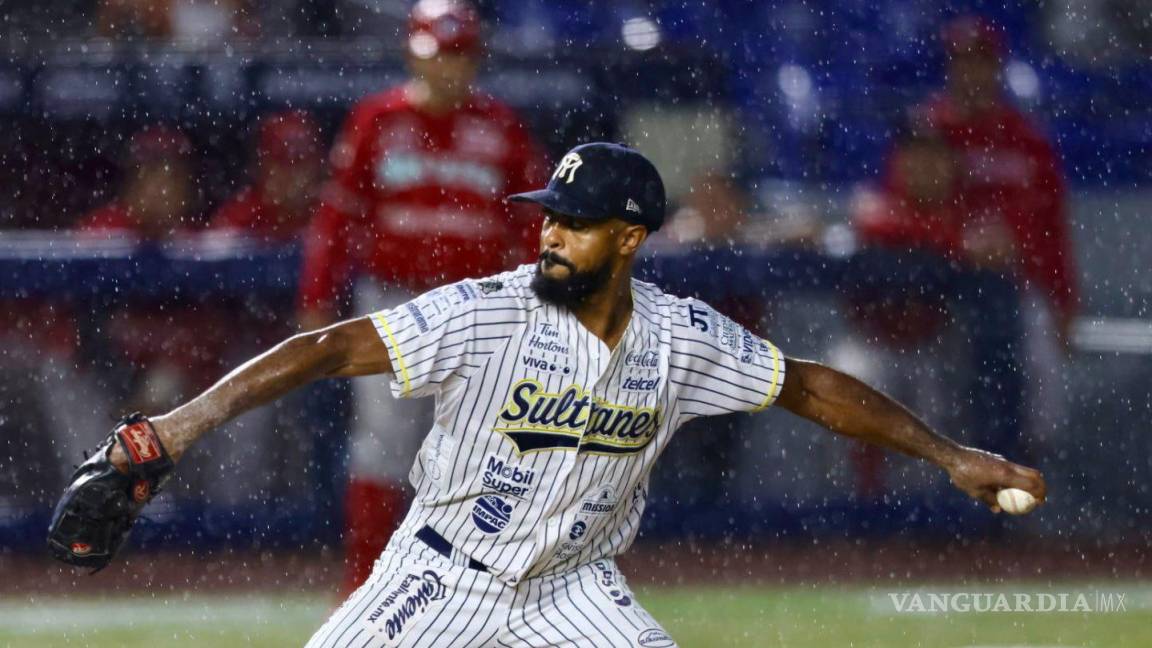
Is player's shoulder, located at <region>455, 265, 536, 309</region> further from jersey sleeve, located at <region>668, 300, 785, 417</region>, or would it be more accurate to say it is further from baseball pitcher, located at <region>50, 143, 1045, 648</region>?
jersey sleeve, located at <region>668, 300, 785, 417</region>

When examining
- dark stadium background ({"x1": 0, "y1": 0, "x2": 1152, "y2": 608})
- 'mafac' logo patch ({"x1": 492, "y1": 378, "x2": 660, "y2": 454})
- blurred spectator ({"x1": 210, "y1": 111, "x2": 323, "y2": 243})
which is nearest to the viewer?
'mafac' logo patch ({"x1": 492, "y1": 378, "x2": 660, "y2": 454})

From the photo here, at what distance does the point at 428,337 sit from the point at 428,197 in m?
2.13

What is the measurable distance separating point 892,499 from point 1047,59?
6.55ft

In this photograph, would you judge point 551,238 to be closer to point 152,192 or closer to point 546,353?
point 546,353

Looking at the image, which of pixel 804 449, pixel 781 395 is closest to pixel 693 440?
pixel 804 449

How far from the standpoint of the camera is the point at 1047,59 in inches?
301

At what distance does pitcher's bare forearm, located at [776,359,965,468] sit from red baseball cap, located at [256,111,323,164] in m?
3.63

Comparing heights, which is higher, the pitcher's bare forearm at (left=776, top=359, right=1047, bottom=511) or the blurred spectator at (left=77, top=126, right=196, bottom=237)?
the blurred spectator at (left=77, top=126, right=196, bottom=237)

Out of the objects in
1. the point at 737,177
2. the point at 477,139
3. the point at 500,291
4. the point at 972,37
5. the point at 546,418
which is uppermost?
the point at 972,37

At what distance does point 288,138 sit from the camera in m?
7.43

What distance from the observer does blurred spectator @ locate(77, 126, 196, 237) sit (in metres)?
7.16

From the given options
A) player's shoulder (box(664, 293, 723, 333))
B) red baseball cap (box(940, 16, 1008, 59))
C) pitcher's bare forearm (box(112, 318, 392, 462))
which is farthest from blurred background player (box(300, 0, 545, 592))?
red baseball cap (box(940, 16, 1008, 59))

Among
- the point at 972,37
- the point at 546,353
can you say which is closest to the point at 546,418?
the point at 546,353

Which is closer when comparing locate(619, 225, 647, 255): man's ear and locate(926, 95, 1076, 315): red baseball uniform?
locate(619, 225, 647, 255): man's ear
